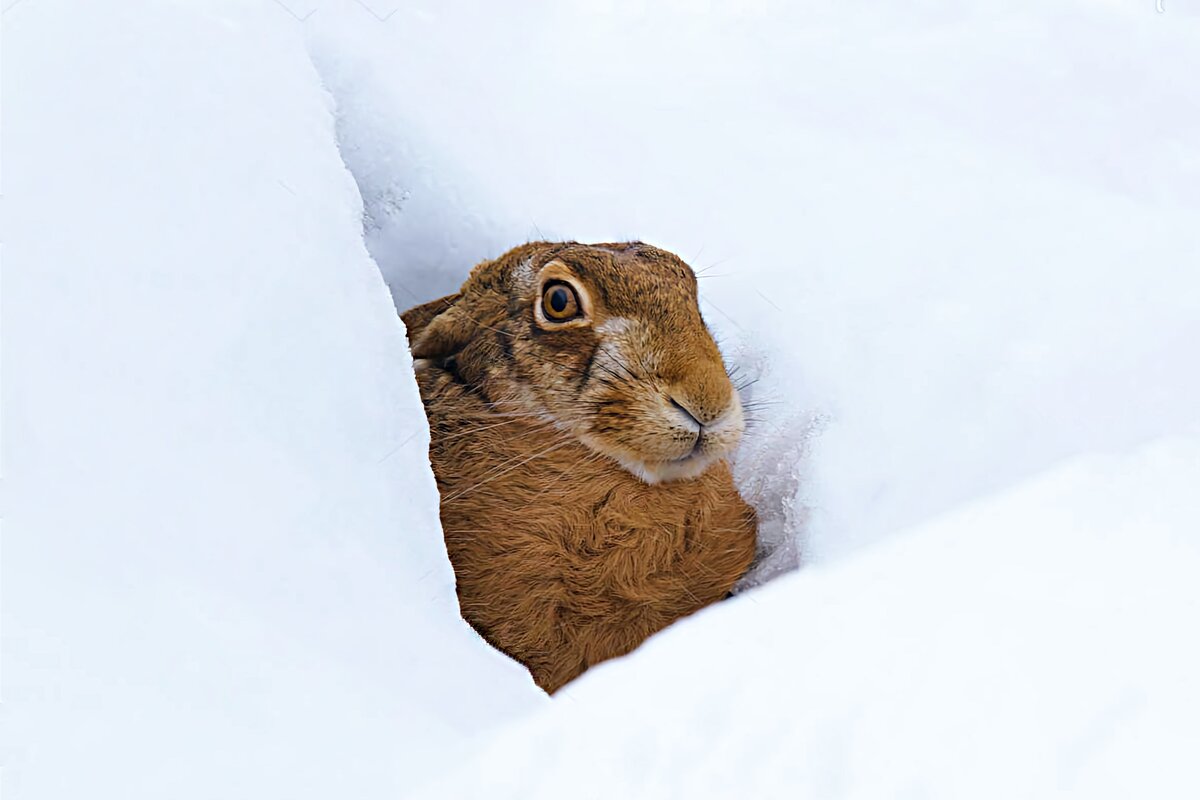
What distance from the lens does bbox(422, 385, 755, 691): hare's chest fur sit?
150cm

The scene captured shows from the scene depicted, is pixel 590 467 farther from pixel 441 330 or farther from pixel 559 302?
pixel 441 330

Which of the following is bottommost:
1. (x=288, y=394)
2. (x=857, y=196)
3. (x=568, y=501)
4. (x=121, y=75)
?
(x=568, y=501)

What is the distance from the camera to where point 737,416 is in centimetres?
145

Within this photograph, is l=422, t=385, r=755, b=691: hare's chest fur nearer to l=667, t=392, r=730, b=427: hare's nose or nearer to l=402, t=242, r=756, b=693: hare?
l=402, t=242, r=756, b=693: hare

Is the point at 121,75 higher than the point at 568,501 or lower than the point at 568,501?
higher

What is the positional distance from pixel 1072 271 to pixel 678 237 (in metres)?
0.65

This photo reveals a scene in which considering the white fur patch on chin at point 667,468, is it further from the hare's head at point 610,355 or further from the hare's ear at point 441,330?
the hare's ear at point 441,330

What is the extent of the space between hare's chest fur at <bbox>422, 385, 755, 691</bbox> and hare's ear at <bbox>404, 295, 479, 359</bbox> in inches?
8.0

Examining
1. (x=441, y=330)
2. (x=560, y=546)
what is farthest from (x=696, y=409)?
(x=441, y=330)

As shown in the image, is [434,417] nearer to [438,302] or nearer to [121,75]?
[438,302]

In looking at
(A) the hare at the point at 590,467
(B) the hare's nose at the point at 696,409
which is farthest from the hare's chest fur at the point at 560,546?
(B) the hare's nose at the point at 696,409

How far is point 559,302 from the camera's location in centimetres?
156

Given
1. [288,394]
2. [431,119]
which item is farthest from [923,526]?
[431,119]

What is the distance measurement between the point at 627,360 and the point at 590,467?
0.54ft
